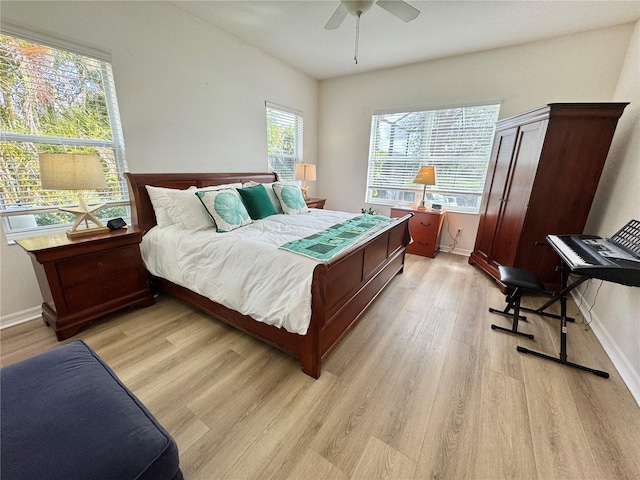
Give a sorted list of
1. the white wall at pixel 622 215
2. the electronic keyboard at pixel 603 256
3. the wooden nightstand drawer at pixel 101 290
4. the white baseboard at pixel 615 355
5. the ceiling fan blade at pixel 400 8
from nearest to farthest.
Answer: the electronic keyboard at pixel 603 256, the white baseboard at pixel 615 355, the white wall at pixel 622 215, the ceiling fan blade at pixel 400 8, the wooden nightstand drawer at pixel 101 290

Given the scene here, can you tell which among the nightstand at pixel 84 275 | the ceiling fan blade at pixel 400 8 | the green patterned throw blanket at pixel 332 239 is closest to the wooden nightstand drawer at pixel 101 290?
the nightstand at pixel 84 275

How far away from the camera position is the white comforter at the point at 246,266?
5.24 ft

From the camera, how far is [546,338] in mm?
2086

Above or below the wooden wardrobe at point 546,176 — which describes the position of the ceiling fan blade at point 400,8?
above

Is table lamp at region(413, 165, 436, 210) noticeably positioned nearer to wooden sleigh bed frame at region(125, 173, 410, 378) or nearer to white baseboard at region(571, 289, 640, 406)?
wooden sleigh bed frame at region(125, 173, 410, 378)

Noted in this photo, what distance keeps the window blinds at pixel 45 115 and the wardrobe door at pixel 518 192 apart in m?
3.95

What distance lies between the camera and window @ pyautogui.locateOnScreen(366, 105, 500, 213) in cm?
363

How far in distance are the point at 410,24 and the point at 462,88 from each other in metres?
1.29

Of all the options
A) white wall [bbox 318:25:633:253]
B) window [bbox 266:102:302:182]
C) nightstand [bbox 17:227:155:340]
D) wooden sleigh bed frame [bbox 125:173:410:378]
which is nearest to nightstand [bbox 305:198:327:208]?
window [bbox 266:102:302:182]

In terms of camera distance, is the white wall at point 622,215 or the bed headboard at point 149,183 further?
the bed headboard at point 149,183

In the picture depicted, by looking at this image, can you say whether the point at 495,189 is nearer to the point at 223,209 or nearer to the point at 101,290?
the point at 223,209

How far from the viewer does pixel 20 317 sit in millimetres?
2109

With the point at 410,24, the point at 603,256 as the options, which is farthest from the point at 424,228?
the point at 410,24

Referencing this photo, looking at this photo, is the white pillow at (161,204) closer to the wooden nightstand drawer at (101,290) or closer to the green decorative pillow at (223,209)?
the green decorative pillow at (223,209)
